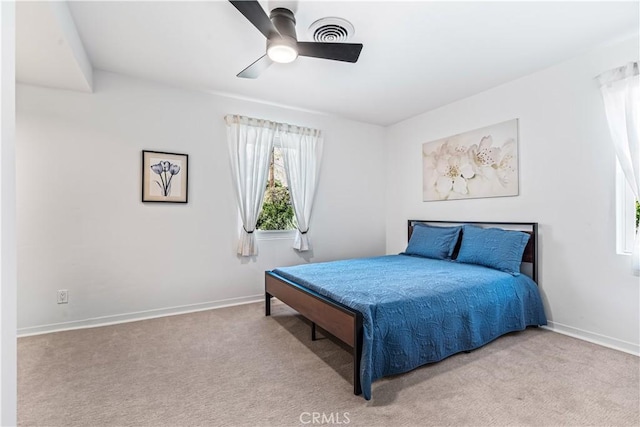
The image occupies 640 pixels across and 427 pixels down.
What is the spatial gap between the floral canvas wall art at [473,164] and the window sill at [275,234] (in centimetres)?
189

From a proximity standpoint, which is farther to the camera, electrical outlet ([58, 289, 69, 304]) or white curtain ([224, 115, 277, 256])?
white curtain ([224, 115, 277, 256])

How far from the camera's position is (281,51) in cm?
215

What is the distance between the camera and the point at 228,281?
374 centimetres

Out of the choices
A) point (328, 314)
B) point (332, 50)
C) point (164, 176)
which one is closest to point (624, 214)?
point (328, 314)

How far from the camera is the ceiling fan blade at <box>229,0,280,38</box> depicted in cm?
172

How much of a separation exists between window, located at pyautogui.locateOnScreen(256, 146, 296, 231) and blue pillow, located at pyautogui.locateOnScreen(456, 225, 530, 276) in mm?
2147

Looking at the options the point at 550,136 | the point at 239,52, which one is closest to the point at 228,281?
the point at 239,52

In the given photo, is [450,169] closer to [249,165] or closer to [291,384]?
[249,165]

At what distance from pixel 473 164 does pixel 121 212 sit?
3.90 meters

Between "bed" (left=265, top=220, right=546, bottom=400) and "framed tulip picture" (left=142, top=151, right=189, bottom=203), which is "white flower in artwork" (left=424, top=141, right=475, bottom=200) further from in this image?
"framed tulip picture" (left=142, top=151, right=189, bottom=203)

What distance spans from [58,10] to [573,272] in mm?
4434

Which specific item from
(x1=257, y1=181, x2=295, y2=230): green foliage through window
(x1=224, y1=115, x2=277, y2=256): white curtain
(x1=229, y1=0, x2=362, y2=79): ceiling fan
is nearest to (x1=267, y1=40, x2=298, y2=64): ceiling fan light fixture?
(x1=229, y1=0, x2=362, y2=79): ceiling fan

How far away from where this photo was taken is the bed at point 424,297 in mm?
1973

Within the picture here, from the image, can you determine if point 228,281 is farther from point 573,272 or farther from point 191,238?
point 573,272
